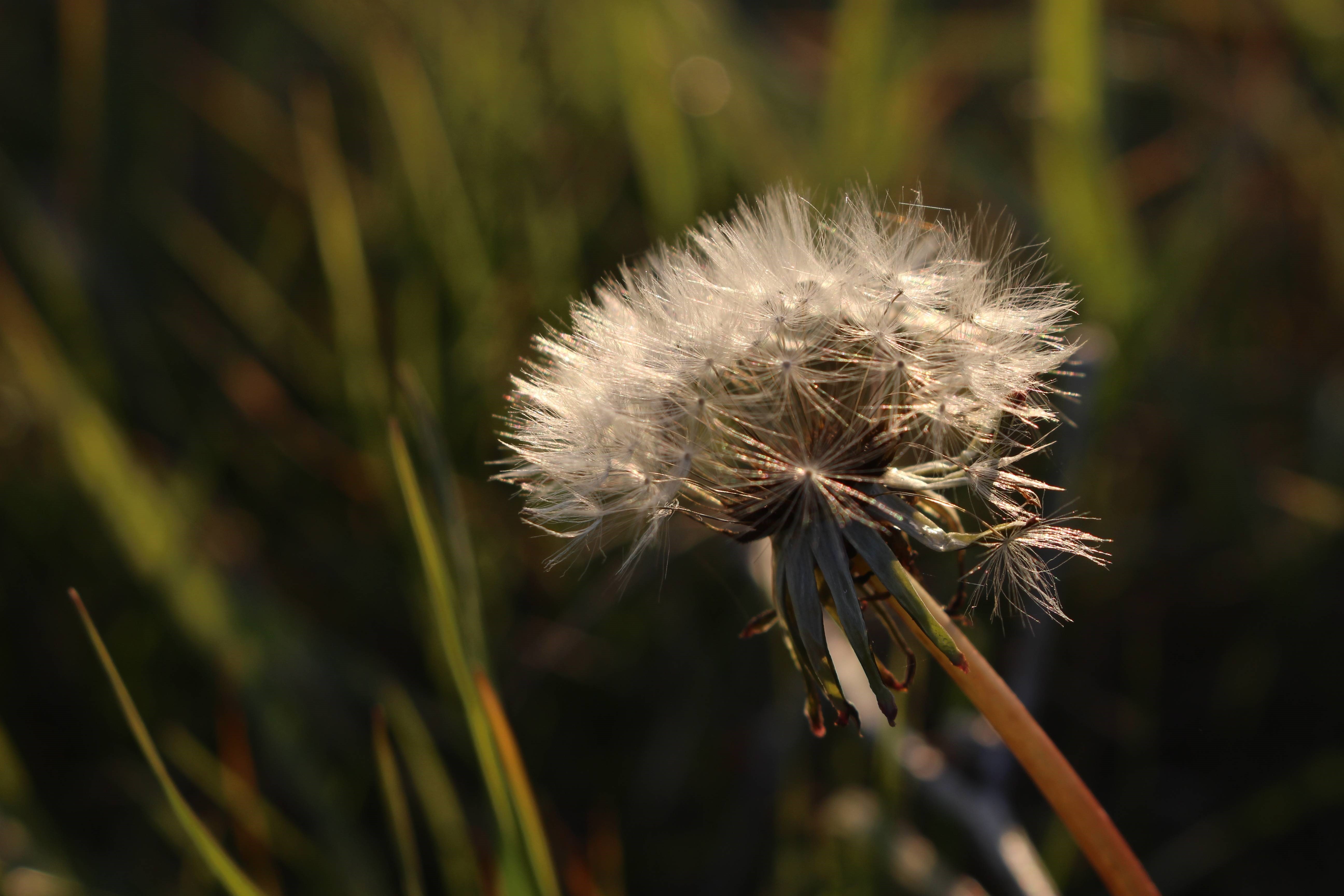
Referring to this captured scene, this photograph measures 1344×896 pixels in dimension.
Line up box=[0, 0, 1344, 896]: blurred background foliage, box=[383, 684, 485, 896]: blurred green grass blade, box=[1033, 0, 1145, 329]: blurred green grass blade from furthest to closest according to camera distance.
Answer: box=[1033, 0, 1145, 329]: blurred green grass blade
box=[0, 0, 1344, 896]: blurred background foliage
box=[383, 684, 485, 896]: blurred green grass blade

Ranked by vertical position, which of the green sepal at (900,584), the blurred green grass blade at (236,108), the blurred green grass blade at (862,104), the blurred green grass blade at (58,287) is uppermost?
the blurred green grass blade at (236,108)

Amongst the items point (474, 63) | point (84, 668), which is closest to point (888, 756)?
point (84, 668)

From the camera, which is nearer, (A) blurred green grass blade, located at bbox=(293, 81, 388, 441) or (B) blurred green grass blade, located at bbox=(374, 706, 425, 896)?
(B) blurred green grass blade, located at bbox=(374, 706, 425, 896)

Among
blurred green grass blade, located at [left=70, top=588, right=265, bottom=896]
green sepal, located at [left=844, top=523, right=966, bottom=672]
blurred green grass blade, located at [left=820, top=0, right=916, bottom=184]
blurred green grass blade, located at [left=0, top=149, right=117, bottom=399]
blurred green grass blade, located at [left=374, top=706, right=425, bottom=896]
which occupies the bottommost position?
green sepal, located at [left=844, top=523, right=966, bottom=672]

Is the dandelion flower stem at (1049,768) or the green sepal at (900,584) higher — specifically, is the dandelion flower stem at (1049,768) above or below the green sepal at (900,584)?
below

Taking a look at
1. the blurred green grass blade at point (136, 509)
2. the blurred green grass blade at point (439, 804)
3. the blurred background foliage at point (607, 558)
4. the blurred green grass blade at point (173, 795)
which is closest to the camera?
the blurred green grass blade at point (173, 795)

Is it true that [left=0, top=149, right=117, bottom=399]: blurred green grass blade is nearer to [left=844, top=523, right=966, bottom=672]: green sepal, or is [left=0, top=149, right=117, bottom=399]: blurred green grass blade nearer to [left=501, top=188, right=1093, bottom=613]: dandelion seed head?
[left=501, top=188, right=1093, bottom=613]: dandelion seed head

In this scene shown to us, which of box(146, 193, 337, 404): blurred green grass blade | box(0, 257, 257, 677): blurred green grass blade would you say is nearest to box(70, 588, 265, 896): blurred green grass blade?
box(0, 257, 257, 677): blurred green grass blade

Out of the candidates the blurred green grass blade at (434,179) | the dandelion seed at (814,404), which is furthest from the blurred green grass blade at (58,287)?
the dandelion seed at (814,404)

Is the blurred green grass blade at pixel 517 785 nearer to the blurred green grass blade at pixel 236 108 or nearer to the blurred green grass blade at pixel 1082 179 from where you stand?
the blurred green grass blade at pixel 1082 179
